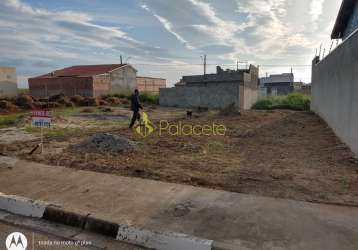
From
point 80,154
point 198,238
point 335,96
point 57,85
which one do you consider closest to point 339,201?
point 198,238

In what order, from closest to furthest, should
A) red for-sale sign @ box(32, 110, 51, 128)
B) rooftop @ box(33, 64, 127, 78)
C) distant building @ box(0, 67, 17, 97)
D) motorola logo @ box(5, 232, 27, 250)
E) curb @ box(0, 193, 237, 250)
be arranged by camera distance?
curb @ box(0, 193, 237, 250) → motorola logo @ box(5, 232, 27, 250) → red for-sale sign @ box(32, 110, 51, 128) → distant building @ box(0, 67, 17, 97) → rooftop @ box(33, 64, 127, 78)

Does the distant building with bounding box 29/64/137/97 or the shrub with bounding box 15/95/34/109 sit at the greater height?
the distant building with bounding box 29/64/137/97

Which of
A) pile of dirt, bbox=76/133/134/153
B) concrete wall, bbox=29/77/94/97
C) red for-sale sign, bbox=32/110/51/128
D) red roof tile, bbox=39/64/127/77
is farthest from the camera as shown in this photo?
red roof tile, bbox=39/64/127/77

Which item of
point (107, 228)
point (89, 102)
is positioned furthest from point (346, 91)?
point (89, 102)

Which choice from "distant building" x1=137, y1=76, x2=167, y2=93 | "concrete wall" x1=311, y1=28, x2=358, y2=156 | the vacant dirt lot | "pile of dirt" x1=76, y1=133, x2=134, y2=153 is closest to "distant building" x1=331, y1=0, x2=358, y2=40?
"concrete wall" x1=311, y1=28, x2=358, y2=156

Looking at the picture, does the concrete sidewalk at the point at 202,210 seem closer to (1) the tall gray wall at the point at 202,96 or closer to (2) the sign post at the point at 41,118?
(2) the sign post at the point at 41,118

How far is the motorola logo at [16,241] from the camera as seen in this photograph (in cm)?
333

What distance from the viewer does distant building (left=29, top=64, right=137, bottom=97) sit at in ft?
126

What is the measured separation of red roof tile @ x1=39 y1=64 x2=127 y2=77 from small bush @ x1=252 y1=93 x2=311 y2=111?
24.1 m

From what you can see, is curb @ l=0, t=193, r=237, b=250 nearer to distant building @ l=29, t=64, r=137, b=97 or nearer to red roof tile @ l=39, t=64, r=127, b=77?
distant building @ l=29, t=64, r=137, b=97

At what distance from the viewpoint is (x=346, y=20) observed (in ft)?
58.7

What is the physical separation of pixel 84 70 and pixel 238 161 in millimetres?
42679

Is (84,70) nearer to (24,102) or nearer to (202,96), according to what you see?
(24,102)

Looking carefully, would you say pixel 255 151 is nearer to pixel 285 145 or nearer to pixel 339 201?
pixel 285 145
